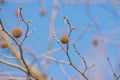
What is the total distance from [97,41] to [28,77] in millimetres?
1630

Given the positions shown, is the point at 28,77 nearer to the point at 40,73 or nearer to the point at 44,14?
the point at 40,73

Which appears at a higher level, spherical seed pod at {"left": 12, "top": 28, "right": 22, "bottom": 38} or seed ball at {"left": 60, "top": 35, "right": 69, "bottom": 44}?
spherical seed pod at {"left": 12, "top": 28, "right": 22, "bottom": 38}

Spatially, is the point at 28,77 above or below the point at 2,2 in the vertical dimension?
above

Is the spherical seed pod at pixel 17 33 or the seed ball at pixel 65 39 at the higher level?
the spherical seed pod at pixel 17 33

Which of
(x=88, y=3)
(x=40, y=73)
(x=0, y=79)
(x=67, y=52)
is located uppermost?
(x=67, y=52)

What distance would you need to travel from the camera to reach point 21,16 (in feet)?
4.48

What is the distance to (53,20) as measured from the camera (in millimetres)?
4031

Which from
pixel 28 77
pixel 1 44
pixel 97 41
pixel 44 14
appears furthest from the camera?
pixel 44 14

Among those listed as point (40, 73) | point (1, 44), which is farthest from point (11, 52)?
point (1, 44)

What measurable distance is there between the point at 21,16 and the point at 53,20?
2.67 metres

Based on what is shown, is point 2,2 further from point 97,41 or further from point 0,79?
point 0,79

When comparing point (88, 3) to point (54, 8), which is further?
point (54, 8)

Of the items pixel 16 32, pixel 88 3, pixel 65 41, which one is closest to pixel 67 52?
pixel 65 41

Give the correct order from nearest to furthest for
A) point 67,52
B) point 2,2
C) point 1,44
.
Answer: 1. point 67,52
2. point 1,44
3. point 2,2
